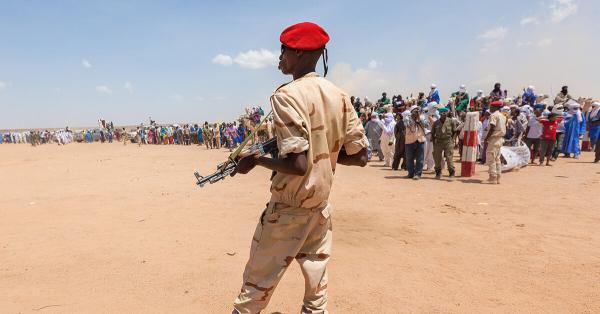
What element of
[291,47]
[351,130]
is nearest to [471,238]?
[351,130]

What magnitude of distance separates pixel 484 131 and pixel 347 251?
31.8ft

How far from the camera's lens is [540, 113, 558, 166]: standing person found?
1043 centimetres

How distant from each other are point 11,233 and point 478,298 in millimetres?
6342

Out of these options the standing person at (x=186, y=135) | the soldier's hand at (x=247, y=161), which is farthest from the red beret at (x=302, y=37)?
the standing person at (x=186, y=135)

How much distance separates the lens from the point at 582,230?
4.71 meters

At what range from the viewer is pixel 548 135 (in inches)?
416

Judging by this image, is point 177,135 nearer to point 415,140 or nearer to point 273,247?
point 415,140

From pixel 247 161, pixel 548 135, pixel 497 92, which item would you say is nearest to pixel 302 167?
pixel 247 161

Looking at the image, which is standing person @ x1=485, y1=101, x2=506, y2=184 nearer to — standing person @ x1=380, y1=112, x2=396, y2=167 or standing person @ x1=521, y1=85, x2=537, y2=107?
standing person @ x1=380, y1=112, x2=396, y2=167

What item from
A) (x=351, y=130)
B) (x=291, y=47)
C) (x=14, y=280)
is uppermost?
(x=291, y=47)

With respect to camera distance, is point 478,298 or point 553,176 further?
point 553,176

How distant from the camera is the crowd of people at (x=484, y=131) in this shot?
8406 millimetres

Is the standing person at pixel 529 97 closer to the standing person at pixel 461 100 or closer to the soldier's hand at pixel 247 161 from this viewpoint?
the standing person at pixel 461 100

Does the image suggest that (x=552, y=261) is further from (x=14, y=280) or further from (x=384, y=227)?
(x=14, y=280)
